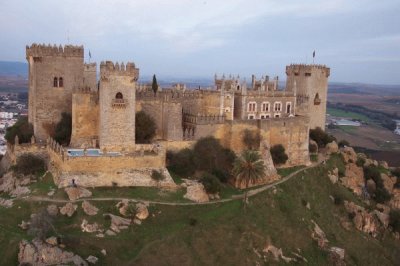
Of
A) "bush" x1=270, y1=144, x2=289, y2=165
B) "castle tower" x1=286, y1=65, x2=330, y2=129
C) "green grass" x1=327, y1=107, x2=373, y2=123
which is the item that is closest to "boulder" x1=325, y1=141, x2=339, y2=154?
"castle tower" x1=286, y1=65, x2=330, y2=129

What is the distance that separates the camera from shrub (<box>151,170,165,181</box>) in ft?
131

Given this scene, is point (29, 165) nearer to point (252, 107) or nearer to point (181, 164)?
point (181, 164)

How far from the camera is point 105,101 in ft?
133

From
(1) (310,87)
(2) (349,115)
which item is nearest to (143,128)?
(1) (310,87)

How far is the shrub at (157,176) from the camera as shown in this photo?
1572 inches

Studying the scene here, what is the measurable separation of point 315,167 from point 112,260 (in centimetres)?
2862

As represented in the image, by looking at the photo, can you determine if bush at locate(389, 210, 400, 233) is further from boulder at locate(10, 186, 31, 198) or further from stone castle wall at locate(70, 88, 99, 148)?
boulder at locate(10, 186, 31, 198)

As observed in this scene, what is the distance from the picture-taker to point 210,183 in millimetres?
41688

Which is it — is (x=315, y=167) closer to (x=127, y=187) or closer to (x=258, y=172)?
(x=258, y=172)

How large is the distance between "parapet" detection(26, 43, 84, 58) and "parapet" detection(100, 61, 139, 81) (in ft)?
19.3

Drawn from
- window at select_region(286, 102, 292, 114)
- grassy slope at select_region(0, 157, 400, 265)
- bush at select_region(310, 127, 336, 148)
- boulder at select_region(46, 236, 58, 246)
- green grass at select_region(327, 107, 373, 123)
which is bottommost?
green grass at select_region(327, 107, 373, 123)

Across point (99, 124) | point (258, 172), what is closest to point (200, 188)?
point (258, 172)

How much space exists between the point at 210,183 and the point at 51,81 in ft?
55.1

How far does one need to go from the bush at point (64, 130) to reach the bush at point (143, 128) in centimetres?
596
